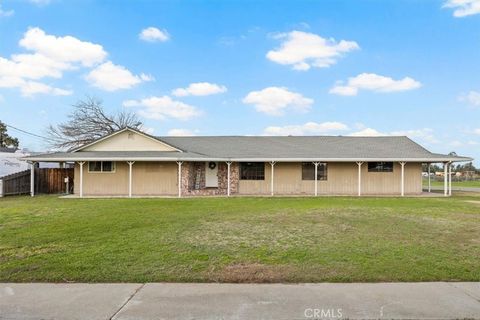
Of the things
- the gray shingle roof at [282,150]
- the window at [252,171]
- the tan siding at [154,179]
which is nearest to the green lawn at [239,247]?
the gray shingle roof at [282,150]

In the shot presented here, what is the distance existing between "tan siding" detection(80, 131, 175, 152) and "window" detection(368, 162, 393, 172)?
35.9 feet

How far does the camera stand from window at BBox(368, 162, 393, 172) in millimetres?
20578

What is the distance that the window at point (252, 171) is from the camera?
20.7 metres

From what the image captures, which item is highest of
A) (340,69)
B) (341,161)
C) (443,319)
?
(340,69)

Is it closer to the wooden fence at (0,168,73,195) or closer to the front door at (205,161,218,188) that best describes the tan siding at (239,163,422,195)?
the front door at (205,161,218,188)

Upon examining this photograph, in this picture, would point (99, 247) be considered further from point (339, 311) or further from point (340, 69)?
point (340, 69)

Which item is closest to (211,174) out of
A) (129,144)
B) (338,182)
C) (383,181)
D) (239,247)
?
(129,144)

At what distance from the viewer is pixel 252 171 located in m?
20.7

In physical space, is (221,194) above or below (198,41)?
below

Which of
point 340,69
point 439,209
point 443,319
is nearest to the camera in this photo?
point 443,319

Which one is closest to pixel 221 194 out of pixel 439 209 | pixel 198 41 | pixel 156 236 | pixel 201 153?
pixel 201 153

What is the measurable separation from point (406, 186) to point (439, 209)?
7864 mm

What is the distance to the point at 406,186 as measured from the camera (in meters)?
20.6

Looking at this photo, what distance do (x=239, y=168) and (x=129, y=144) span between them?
624 cm
